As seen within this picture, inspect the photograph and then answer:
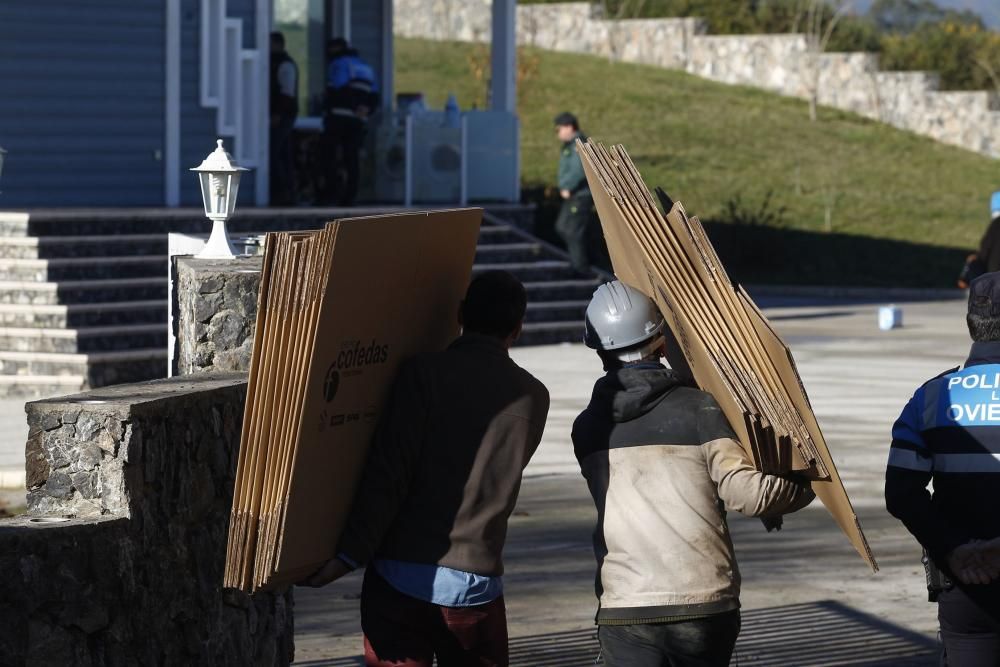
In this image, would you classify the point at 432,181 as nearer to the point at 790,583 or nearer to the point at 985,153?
the point at 790,583

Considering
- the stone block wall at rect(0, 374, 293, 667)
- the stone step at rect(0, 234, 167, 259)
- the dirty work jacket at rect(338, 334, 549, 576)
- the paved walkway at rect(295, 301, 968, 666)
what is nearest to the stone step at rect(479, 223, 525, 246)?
the stone step at rect(0, 234, 167, 259)

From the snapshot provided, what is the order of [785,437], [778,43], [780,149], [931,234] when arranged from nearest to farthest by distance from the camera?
[785,437]
[931,234]
[780,149]
[778,43]

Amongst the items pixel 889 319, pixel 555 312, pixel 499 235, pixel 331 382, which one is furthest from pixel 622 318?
pixel 889 319

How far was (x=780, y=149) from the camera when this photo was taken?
1336 inches

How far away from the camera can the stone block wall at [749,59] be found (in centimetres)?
3656

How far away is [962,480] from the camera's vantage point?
14.8 feet

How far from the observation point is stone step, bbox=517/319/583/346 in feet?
57.4

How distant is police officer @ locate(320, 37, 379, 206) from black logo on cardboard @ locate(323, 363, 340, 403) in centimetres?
1393

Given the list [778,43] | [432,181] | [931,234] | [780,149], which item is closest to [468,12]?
[778,43]

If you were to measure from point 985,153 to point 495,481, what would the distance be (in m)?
33.5

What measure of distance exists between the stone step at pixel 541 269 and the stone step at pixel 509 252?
61 millimetres

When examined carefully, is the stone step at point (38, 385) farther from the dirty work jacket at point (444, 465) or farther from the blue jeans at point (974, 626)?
the blue jeans at point (974, 626)

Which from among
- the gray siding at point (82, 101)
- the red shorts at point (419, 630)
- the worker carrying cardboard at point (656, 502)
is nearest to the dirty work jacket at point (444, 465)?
the red shorts at point (419, 630)

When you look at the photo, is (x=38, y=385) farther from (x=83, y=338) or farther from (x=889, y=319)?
(x=889, y=319)
